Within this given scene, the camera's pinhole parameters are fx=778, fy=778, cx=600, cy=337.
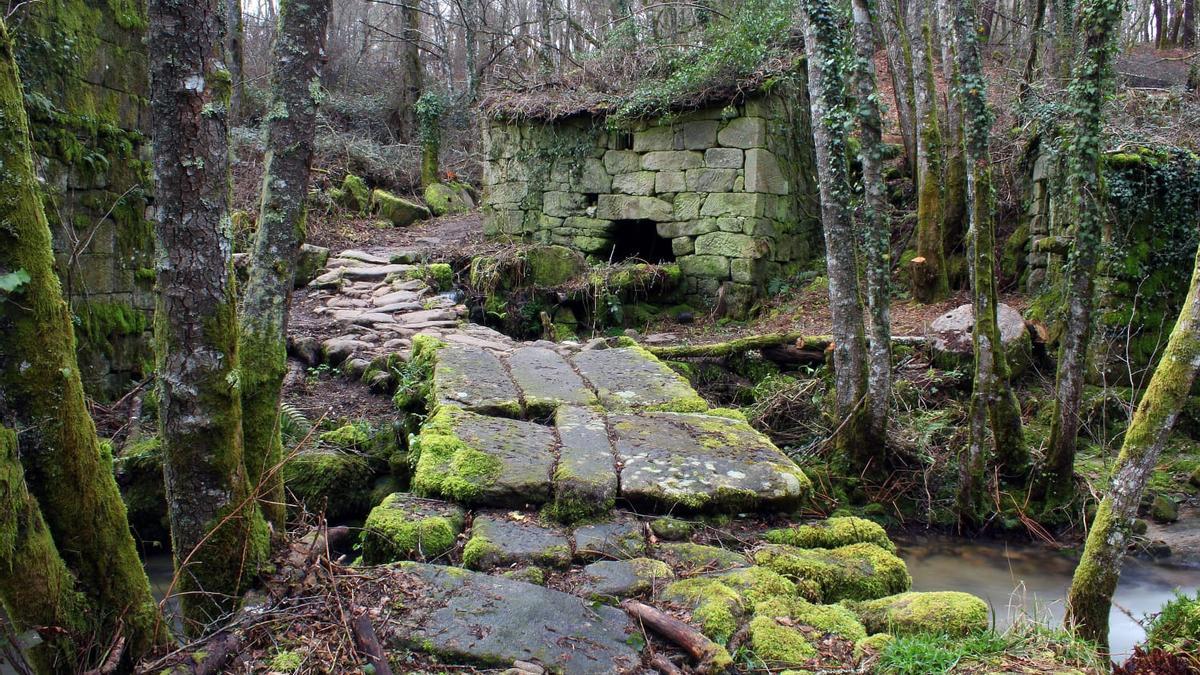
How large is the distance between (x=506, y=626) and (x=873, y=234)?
4.26m

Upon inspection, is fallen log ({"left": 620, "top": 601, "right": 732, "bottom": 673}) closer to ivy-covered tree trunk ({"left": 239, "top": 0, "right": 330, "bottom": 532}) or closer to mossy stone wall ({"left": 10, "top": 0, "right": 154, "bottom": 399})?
ivy-covered tree trunk ({"left": 239, "top": 0, "right": 330, "bottom": 532})

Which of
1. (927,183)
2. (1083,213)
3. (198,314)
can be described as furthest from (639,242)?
(198,314)

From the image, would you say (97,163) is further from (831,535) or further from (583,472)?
(831,535)

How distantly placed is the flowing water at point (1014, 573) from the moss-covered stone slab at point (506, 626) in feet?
9.87

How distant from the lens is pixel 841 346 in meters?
5.59

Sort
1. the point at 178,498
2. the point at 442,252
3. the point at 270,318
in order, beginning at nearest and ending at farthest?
the point at 178,498, the point at 270,318, the point at 442,252

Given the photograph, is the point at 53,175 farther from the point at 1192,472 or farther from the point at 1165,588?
the point at 1192,472

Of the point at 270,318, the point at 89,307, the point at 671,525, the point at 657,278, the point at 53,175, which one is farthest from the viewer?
the point at 657,278

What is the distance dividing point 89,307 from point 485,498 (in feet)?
14.3

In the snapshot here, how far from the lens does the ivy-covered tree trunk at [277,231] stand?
2941mm

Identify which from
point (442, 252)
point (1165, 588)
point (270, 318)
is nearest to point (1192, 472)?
point (1165, 588)

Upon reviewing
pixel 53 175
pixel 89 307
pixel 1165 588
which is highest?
pixel 53 175

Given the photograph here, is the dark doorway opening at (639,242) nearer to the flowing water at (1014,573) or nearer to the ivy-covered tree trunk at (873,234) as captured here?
the ivy-covered tree trunk at (873,234)

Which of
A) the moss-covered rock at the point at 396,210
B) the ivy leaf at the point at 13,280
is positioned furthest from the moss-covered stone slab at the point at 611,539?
the moss-covered rock at the point at 396,210
